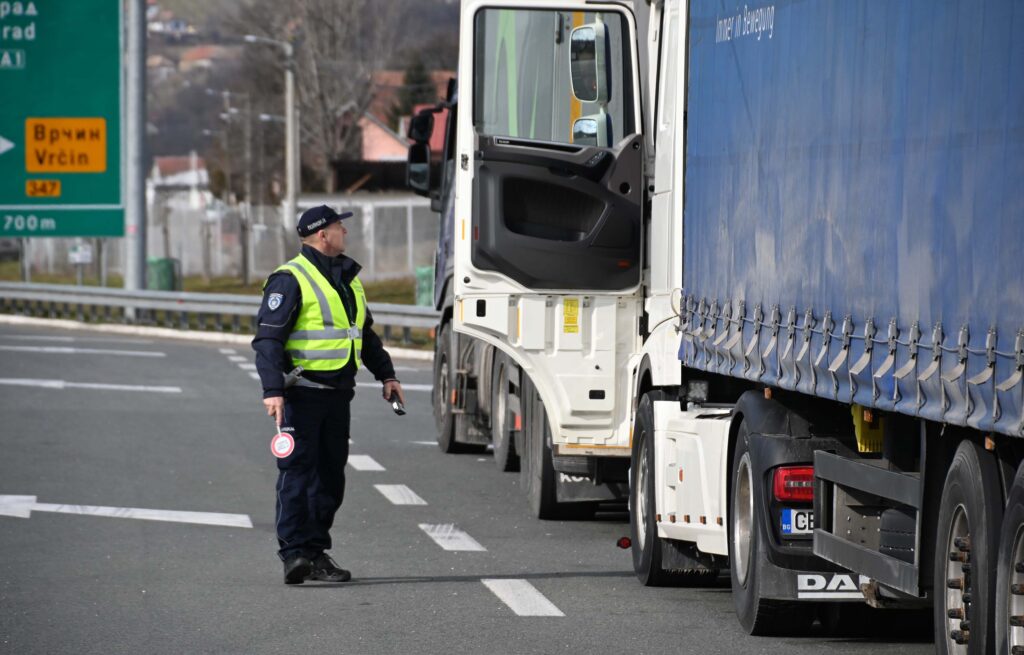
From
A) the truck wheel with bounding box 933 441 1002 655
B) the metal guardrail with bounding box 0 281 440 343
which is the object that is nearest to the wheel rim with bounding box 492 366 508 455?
the truck wheel with bounding box 933 441 1002 655

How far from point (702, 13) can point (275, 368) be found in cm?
253

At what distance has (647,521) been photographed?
957 centimetres

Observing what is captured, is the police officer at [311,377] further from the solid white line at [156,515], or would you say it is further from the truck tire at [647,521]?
the solid white line at [156,515]

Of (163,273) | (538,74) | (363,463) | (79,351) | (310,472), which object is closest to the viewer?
(310,472)

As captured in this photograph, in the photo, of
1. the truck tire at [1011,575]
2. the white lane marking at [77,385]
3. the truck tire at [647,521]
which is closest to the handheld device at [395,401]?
the truck tire at [647,521]

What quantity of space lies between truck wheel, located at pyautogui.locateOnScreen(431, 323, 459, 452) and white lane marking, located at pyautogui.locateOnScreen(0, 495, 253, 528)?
414 cm

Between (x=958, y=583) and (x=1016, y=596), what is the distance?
565mm

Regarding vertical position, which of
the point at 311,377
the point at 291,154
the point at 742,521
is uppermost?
the point at 291,154

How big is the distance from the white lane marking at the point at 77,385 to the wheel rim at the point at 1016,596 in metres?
16.8

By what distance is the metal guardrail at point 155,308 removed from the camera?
96.5ft

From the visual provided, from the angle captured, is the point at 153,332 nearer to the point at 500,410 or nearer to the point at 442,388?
the point at 442,388

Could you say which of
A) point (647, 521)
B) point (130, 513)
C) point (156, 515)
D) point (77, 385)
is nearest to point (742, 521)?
point (647, 521)

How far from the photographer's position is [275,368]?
30.5 ft

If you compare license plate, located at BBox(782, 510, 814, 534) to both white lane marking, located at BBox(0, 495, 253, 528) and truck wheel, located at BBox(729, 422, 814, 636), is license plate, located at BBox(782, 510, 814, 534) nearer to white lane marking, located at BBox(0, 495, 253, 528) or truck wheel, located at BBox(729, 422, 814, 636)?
truck wheel, located at BBox(729, 422, 814, 636)
